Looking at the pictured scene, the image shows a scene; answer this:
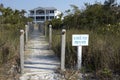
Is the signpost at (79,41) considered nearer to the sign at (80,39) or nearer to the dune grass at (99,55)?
the sign at (80,39)

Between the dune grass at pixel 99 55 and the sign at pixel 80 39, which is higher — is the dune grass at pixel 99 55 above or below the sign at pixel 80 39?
below

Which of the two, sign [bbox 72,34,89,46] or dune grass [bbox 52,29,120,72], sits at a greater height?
sign [bbox 72,34,89,46]

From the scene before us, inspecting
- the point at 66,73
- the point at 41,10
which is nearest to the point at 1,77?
the point at 66,73

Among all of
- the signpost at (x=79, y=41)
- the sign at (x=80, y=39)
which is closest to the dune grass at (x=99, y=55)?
the signpost at (x=79, y=41)

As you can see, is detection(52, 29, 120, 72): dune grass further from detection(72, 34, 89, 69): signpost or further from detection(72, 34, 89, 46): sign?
detection(72, 34, 89, 46): sign

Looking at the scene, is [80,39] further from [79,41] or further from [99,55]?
[99,55]

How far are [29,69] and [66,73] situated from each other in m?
1.31

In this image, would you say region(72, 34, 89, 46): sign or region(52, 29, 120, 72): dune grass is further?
region(72, 34, 89, 46): sign

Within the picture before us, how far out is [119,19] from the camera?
56.9ft

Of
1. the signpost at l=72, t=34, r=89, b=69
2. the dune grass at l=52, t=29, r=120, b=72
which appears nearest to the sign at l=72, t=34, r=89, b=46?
the signpost at l=72, t=34, r=89, b=69

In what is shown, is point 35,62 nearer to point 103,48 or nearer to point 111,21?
point 103,48

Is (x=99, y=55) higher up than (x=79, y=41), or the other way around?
(x=79, y=41)

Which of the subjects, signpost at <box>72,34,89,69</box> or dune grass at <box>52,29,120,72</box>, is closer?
dune grass at <box>52,29,120,72</box>

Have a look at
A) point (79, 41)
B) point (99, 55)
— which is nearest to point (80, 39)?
point (79, 41)
